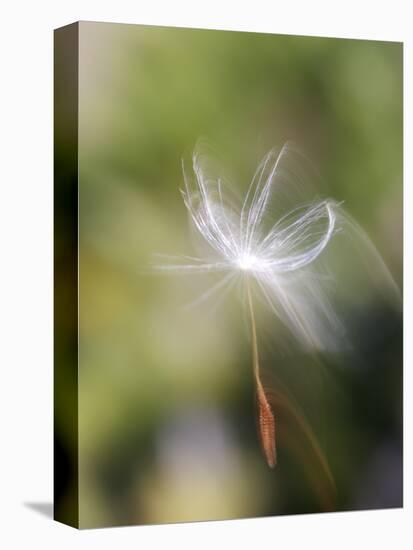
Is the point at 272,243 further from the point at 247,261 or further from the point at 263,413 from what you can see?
the point at 263,413

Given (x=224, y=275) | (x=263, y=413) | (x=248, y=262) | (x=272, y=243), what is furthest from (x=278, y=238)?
(x=263, y=413)

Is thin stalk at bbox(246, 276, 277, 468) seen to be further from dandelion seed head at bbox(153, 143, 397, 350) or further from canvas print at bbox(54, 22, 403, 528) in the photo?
dandelion seed head at bbox(153, 143, 397, 350)

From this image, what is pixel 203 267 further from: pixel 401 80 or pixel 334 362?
pixel 401 80


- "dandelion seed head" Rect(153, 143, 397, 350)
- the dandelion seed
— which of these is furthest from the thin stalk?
"dandelion seed head" Rect(153, 143, 397, 350)

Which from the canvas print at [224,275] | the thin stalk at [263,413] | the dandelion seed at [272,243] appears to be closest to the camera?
the canvas print at [224,275]

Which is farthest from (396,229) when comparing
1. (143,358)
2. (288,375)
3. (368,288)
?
(143,358)

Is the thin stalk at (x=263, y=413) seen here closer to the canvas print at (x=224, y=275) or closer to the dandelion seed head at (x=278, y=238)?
the canvas print at (x=224, y=275)

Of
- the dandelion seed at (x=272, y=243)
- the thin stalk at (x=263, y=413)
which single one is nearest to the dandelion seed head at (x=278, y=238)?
the dandelion seed at (x=272, y=243)

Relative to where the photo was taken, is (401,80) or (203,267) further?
(401,80)

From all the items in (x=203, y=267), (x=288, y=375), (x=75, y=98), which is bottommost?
(x=288, y=375)
